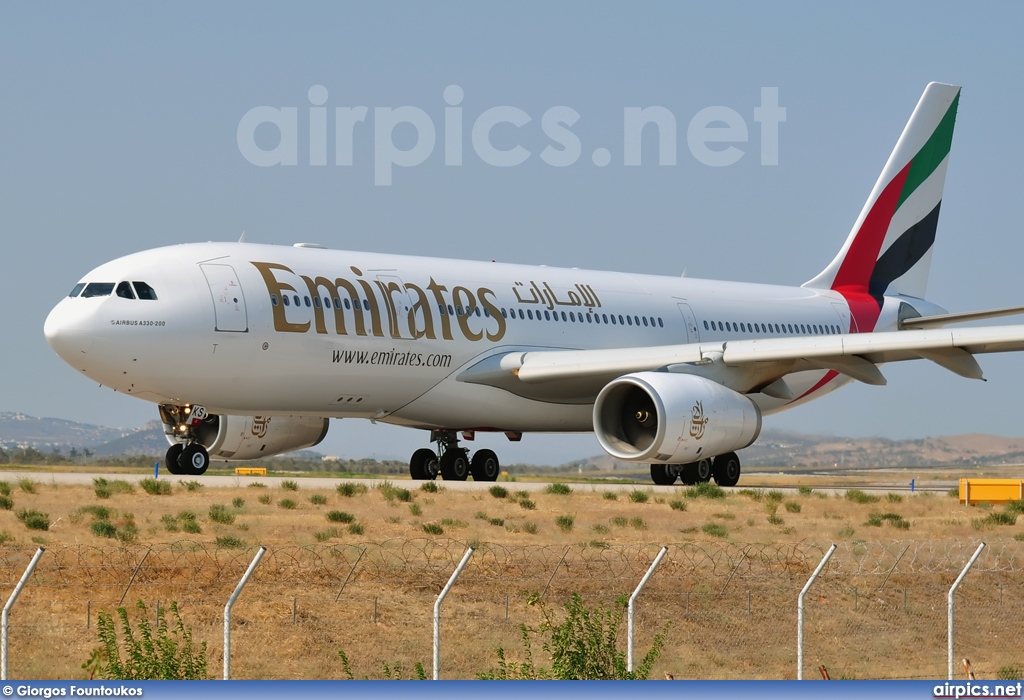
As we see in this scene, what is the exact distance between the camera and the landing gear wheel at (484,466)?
1070 inches

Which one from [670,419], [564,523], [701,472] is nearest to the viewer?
[564,523]

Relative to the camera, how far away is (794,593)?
14797mm

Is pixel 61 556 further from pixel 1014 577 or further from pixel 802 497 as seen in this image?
pixel 802 497

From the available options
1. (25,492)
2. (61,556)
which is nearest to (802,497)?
(25,492)

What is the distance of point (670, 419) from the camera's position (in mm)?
22938

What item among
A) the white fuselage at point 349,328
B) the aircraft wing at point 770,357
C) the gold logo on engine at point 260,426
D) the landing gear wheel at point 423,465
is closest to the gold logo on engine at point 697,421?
the aircraft wing at point 770,357

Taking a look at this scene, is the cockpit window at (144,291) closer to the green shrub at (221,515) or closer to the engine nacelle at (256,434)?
the green shrub at (221,515)

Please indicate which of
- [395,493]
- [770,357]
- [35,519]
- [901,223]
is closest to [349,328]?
[395,493]

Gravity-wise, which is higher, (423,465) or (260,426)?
(260,426)

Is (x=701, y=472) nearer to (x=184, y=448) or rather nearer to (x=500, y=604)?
(x=184, y=448)

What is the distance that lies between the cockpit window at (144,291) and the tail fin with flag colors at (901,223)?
17281 millimetres

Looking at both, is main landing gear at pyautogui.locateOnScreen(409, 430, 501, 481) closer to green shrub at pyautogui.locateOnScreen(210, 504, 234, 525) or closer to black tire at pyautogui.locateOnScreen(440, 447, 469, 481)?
black tire at pyautogui.locateOnScreen(440, 447, 469, 481)

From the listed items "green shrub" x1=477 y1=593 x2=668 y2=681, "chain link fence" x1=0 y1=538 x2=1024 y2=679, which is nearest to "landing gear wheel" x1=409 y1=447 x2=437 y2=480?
"chain link fence" x1=0 y1=538 x2=1024 y2=679

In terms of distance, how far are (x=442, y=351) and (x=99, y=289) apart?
19.0 feet
